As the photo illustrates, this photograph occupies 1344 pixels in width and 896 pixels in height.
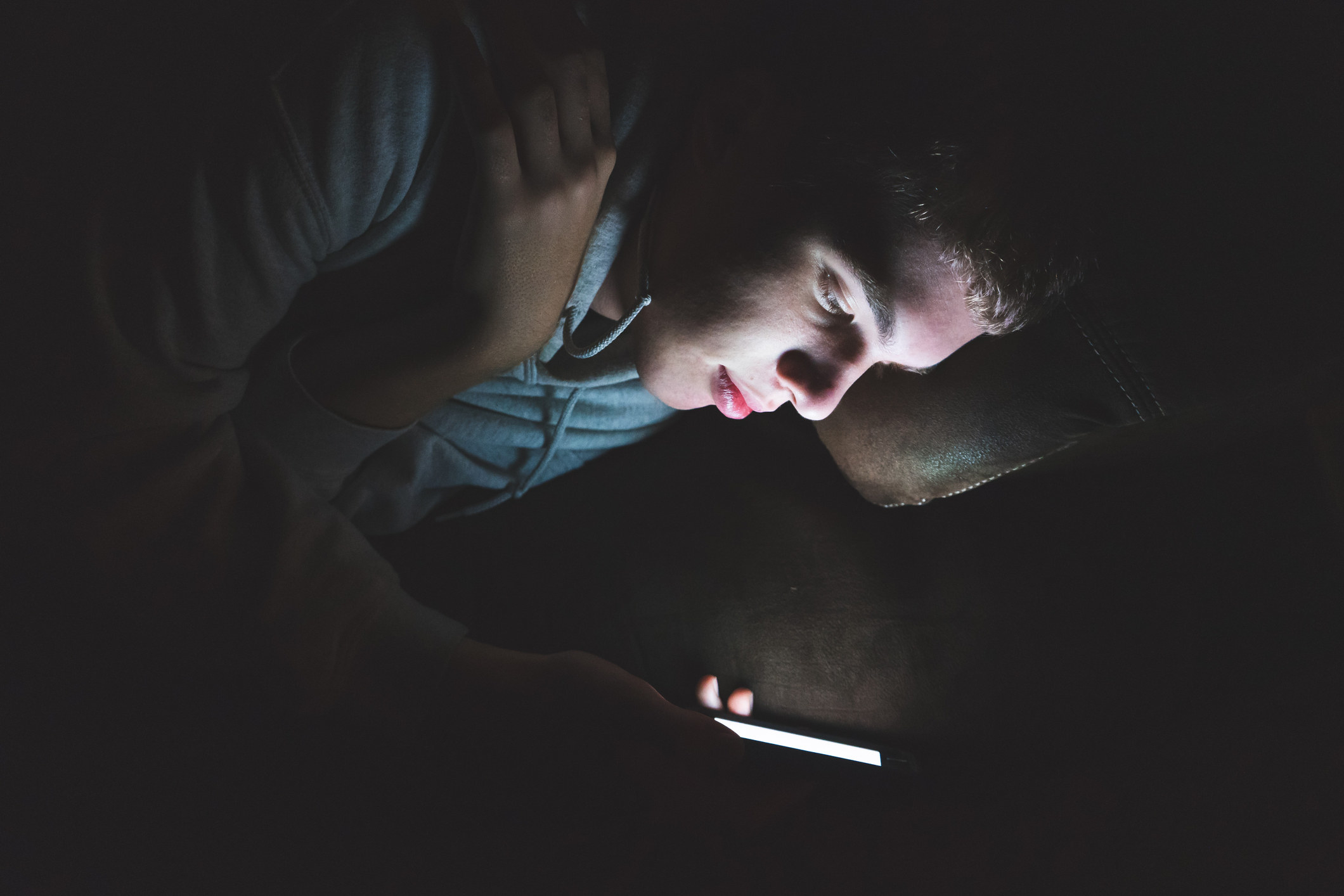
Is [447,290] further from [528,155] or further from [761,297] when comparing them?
[761,297]

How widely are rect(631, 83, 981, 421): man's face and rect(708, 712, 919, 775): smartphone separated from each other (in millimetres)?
321

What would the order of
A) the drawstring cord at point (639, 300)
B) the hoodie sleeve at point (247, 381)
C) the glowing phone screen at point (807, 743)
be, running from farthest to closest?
the drawstring cord at point (639, 300)
the glowing phone screen at point (807, 743)
the hoodie sleeve at point (247, 381)

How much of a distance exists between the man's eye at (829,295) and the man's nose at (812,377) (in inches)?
2.0

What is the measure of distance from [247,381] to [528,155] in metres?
0.35

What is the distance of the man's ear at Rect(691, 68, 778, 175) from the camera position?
743 millimetres

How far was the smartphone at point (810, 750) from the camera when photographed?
2.04 feet

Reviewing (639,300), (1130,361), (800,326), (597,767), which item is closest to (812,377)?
(800,326)

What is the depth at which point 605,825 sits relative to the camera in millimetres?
625

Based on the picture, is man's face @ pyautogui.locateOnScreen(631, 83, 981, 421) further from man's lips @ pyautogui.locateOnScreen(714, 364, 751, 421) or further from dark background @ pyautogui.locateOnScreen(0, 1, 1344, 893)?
dark background @ pyautogui.locateOnScreen(0, 1, 1344, 893)

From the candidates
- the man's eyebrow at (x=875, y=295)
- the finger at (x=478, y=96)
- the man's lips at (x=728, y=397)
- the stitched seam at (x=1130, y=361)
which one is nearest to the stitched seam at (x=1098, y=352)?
the stitched seam at (x=1130, y=361)

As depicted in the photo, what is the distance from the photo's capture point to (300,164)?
59 centimetres

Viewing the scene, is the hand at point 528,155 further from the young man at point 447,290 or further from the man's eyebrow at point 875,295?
the man's eyebrow at point 875,295

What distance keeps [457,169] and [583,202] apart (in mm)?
123

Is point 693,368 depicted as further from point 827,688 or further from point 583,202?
point 827,688
